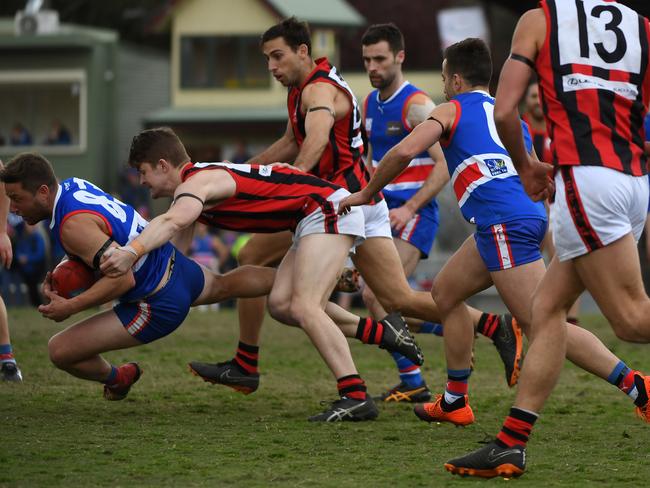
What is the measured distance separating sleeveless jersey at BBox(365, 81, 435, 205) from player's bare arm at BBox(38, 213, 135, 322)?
2640 mm

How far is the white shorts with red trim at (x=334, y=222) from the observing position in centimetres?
735

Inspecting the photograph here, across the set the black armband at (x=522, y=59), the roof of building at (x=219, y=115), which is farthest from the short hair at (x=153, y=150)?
the roof of building at (x=219, y=115)

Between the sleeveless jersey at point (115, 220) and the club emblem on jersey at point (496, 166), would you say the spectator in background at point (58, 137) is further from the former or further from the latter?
the club emblem on jersey at point (496, 166)

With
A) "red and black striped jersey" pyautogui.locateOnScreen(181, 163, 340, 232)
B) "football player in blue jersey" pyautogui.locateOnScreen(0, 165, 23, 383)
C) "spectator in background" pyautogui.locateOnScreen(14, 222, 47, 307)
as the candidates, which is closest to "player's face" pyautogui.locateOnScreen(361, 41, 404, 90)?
"red and black striped jersey" pyautogui.locateOnScreen(181, 163, 340, 232)

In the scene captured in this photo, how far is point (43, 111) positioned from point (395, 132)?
30865mm

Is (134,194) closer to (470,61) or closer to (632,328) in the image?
(470,61)

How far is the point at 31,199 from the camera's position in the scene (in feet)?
23.5

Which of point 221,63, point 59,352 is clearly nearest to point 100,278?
point 59,352

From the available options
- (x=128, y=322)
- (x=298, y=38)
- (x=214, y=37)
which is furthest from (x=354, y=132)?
(x=214, y=37)

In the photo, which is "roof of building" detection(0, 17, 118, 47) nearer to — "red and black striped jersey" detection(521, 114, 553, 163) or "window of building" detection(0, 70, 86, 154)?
"window of building" detection(0, 70, 86, 154)

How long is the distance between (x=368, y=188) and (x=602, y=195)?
151 cm

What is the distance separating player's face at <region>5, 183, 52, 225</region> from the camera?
7145 millimetres

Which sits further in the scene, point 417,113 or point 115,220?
point 417,113

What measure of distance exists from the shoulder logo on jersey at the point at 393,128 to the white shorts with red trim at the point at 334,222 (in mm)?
1465
